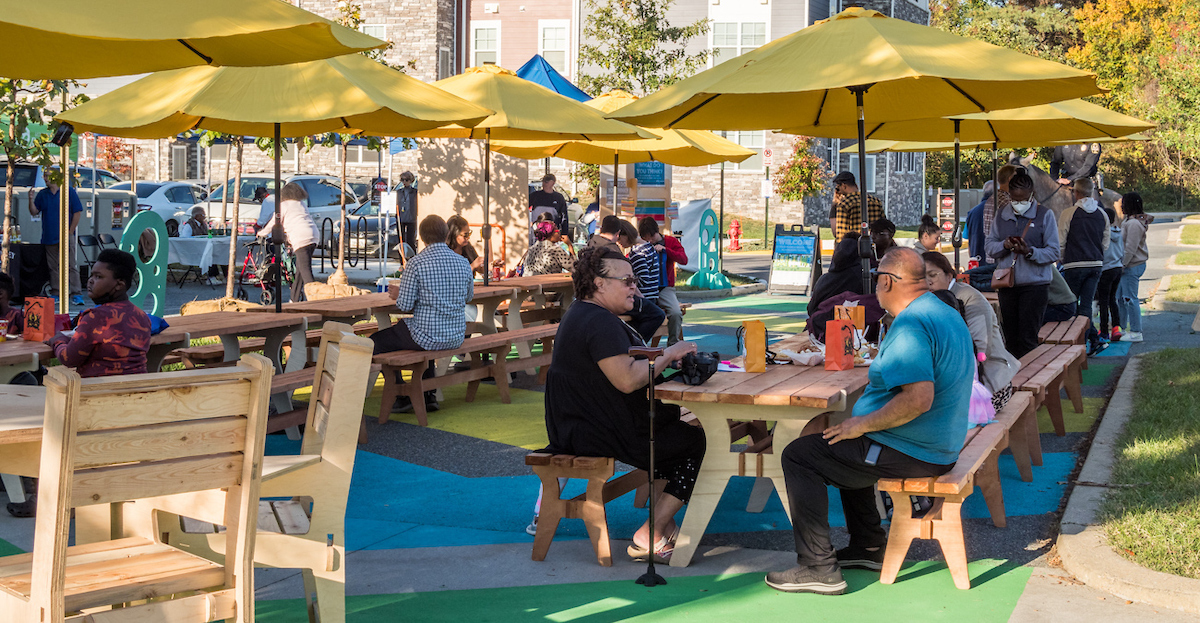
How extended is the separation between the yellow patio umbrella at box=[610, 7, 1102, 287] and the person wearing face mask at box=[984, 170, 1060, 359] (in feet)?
7.49

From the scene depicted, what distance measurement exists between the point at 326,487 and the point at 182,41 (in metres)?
2.37

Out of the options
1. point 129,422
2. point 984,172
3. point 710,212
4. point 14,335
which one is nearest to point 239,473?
point 129,422

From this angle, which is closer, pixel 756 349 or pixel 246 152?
pixel 756 349

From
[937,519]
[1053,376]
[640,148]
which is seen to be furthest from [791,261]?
[937,519]

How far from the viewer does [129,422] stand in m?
3.15

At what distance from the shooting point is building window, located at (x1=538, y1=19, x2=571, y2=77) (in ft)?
116

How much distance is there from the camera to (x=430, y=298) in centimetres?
860

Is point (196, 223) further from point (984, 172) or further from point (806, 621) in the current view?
point (984, 172)

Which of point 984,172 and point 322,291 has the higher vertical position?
point 984,172

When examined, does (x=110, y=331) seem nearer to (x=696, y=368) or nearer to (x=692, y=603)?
(x=696, y=368)

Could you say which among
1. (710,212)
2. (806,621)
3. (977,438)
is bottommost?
(806,621)

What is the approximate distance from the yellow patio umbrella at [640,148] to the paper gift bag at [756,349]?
22.7 feet

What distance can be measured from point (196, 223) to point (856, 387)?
17725 millimetres

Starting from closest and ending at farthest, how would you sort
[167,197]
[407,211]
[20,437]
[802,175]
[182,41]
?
[20,437], [182,41], [407,211], [167,197], [802,175]
